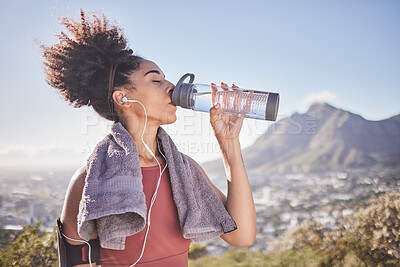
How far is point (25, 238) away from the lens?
5.97 ft

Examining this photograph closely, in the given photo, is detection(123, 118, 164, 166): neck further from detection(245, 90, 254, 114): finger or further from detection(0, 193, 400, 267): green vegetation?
detection(0, 193, 400, 267): green vegetation

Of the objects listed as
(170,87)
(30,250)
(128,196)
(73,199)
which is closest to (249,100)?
(170,87)

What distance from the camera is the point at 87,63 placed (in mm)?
1054

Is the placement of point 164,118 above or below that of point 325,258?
above

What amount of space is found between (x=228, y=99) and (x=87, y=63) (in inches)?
19.0

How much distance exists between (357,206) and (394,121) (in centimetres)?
86

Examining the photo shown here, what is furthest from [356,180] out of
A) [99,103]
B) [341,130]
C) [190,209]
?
[99,103]

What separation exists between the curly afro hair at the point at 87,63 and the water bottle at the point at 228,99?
19 centimetres

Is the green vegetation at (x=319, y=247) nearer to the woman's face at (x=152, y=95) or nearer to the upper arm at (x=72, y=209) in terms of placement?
the upper arm at (x=72, y=209)

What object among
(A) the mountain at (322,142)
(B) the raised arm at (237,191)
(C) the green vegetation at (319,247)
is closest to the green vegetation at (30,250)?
(C) the green vegetation at (319,247)

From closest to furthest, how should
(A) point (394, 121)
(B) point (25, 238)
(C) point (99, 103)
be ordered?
1. (C) point (99, 103)
2. (B) point (25, 238)
3. (A) point (394, 121)

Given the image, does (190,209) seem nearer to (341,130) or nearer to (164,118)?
(164,118)

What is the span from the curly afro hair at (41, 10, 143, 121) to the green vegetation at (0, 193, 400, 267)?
1.09 meters

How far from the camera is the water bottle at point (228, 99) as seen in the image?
3.42ft
